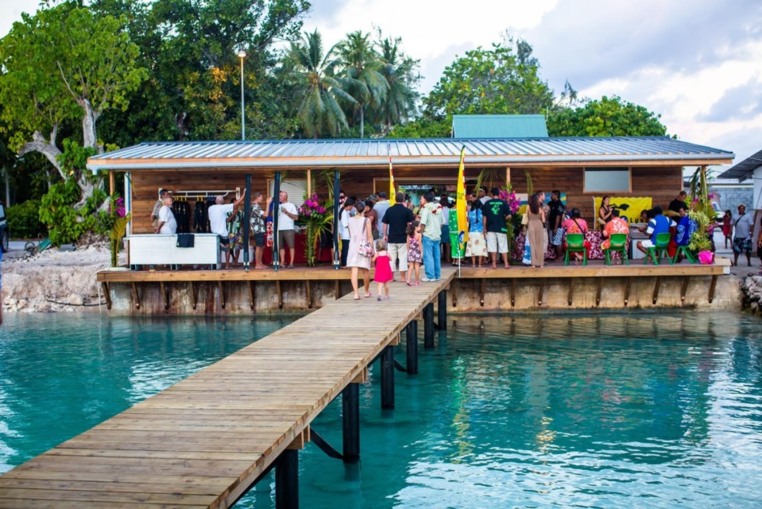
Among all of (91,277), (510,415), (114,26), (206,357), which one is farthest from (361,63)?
(510,415)

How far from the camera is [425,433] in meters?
11.1

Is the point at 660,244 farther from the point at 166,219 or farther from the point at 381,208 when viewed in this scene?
the point at 166,219

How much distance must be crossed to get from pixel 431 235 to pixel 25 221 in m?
30.6

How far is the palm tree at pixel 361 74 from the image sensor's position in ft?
183

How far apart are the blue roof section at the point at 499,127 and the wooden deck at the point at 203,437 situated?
1978 cm

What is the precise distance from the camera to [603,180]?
75.5 ft

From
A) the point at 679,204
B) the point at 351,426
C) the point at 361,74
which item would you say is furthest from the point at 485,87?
the point at 351,426

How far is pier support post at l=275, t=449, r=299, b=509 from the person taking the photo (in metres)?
7.06

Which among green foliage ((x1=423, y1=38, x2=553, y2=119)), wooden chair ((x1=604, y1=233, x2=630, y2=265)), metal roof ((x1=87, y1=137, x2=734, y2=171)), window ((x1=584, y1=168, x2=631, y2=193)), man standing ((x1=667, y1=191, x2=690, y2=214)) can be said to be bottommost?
wooden chair ((x1=604, y1=233, x2=630, y2=265))

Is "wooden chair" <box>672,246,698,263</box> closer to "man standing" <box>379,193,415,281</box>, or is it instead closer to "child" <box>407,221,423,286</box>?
"child" <box>407,221,423,286</box>

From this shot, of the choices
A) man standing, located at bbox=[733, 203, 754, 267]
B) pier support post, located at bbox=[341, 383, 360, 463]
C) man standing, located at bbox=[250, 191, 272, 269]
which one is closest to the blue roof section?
man standing, located at bbox=[733, 203, 754, 267]

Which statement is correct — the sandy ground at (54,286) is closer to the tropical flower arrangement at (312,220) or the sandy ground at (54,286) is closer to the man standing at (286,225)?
the man standing at (286,225)

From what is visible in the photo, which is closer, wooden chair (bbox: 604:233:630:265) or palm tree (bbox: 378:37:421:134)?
wooden chair (bbox: 604:233:630:265)

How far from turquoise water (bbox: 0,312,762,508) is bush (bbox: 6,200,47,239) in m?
23.8
